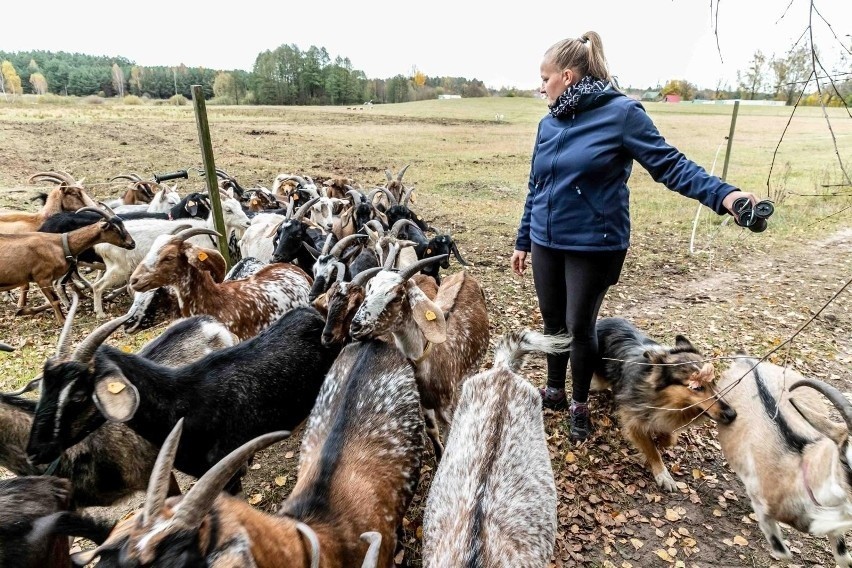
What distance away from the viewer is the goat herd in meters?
2.06

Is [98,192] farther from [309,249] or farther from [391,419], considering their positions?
[391,419]

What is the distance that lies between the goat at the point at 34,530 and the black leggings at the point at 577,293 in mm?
3034

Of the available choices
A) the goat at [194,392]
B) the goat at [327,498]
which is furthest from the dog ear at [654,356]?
the goat at [194,392]

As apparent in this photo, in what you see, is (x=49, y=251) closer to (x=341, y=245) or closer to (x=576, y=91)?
(x=341, y=245)

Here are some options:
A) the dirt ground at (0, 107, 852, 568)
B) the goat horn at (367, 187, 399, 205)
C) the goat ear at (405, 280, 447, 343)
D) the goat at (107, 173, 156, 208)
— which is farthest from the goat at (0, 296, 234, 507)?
the goat at (107, 173, 156, 208)

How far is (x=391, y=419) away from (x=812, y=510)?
2.65 metres

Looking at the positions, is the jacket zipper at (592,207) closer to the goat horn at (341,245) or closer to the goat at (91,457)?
the goat horn at (341,245)

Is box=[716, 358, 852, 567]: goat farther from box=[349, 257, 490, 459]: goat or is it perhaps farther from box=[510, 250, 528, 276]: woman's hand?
box=[349, 257, 490, 459]: goat

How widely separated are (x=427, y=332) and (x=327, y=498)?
59.0 inches

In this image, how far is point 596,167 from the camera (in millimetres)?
3102

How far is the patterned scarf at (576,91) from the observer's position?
10.1ft

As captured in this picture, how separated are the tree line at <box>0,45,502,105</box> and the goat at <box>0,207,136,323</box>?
2272 inches

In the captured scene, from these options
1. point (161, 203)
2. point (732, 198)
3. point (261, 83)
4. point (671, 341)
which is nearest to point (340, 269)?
point (732, 198)

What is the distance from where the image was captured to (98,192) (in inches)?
492
